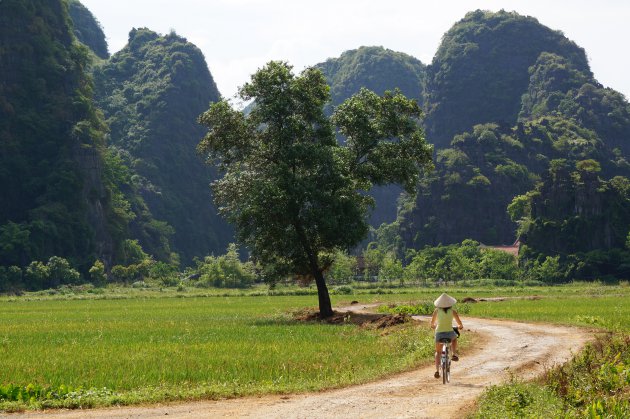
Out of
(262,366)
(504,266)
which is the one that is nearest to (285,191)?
(262,366)

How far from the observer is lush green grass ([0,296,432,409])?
19.5 meters

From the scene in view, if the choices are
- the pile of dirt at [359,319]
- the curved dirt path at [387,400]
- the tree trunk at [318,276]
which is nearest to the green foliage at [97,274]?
the pile of dirt at [359,319]

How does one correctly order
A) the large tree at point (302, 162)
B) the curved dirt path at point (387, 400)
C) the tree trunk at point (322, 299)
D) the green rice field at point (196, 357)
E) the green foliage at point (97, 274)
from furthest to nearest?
1. the green foliage at point (97, 274)
2. the tree trunk at point (322, 299)
3. the large tree at point (302, 162)
4. the green rice field at point (196, 357)
5. the curved dirt path at point (387, 400)

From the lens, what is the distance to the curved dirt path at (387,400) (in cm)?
1572

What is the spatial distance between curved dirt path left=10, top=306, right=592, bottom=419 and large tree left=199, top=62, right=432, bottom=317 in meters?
18.8

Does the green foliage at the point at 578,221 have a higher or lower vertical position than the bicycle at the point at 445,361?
higher

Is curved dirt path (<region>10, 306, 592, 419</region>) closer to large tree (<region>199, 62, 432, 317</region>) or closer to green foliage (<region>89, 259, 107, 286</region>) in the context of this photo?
large tree (<region>199, 62, 432, 317</region>)

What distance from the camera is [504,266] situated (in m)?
117

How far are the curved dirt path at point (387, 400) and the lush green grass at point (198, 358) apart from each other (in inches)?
38.4

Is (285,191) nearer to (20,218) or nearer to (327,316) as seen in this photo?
(327,316)

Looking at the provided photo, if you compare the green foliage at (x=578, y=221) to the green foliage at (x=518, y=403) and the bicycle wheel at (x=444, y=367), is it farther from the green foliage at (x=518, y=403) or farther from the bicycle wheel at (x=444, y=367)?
the green foliage at (x=518, y=403)

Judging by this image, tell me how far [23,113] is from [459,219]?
348 feet

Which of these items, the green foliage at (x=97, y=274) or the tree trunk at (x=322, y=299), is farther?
the green foliage at (x=97, y=274)

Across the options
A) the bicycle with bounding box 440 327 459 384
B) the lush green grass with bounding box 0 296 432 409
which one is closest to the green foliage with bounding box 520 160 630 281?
the lush green grass with bounding box 0 296 432 409
